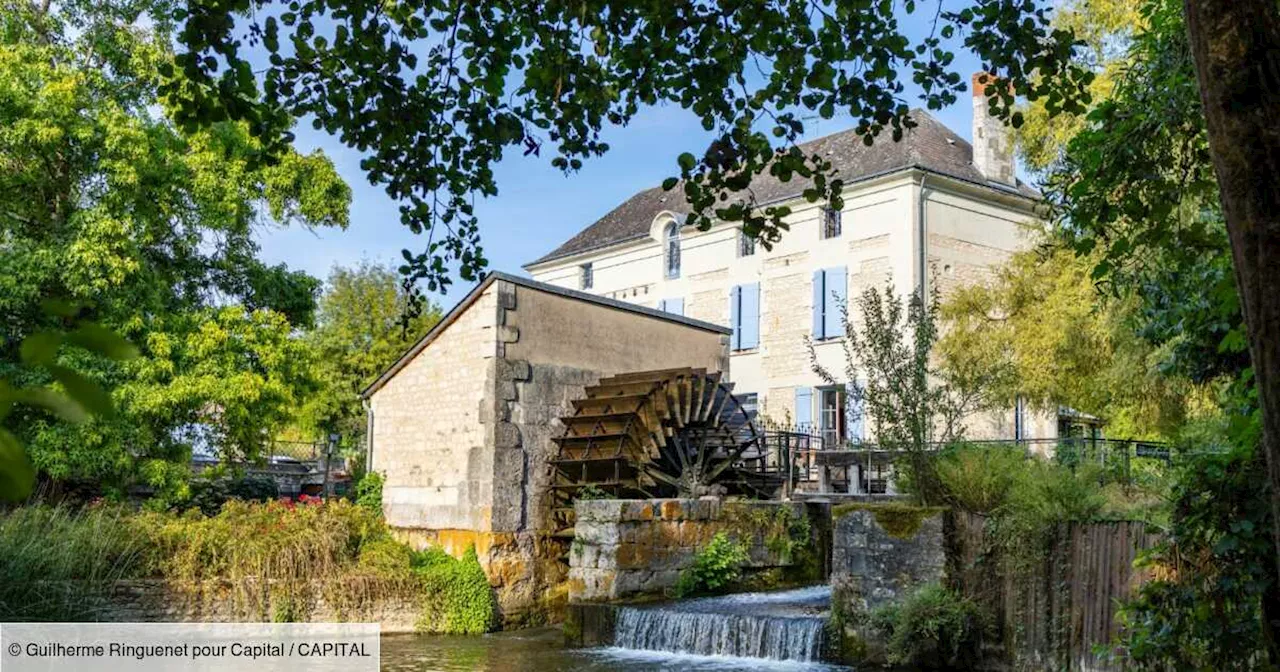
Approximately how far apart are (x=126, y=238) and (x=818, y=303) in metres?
13.1

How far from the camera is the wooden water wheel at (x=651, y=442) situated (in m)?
14.2

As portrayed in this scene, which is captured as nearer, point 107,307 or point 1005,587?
point 1005,587

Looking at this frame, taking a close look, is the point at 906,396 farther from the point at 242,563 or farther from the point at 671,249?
the point at 671,249

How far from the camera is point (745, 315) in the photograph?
2397cm

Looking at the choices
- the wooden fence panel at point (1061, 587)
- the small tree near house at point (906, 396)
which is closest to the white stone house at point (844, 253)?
the small tree near house at point (906, 396)

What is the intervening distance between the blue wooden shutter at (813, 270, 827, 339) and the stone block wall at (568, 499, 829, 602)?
29.2ft

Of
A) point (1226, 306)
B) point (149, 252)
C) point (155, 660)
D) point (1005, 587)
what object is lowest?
point (155, 660)

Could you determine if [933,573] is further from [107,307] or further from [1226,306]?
[107,307]

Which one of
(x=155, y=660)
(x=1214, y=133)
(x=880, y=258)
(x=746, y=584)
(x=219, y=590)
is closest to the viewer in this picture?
(x=1214, y=133)

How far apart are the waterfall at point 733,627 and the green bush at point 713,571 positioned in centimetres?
58

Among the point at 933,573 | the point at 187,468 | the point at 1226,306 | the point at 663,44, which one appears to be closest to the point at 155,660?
the point at 187,468

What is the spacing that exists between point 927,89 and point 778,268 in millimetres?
18722

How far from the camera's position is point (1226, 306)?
4.09 metres

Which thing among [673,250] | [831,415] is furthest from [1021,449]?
[673,250]
